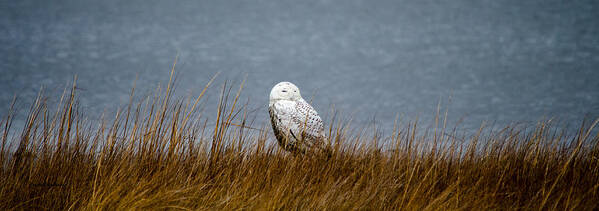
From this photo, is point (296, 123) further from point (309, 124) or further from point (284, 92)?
point (284, 92)

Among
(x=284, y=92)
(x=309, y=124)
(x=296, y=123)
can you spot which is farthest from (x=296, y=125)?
(x=284, y=92)

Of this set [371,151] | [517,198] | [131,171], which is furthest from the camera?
[371,151]

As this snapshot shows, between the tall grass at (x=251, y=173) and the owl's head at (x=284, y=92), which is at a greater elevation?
the owl's head at (x=284, y=92)

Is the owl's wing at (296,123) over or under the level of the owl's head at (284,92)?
under

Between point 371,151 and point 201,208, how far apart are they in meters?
1.44

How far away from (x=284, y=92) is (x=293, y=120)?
25 cm

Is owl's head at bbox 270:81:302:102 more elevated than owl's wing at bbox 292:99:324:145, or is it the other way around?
owl's head at bbox 270:81:302:102

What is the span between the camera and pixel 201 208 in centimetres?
207

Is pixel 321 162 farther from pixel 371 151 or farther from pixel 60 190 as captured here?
pixel 60 190

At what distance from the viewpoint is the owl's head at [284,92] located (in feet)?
10.9

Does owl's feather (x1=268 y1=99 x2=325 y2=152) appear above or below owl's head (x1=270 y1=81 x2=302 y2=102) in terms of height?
below

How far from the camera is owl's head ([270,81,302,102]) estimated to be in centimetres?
331

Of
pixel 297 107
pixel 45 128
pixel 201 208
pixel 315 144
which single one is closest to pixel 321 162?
pixel 315 144

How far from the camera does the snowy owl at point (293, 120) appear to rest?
322cm
